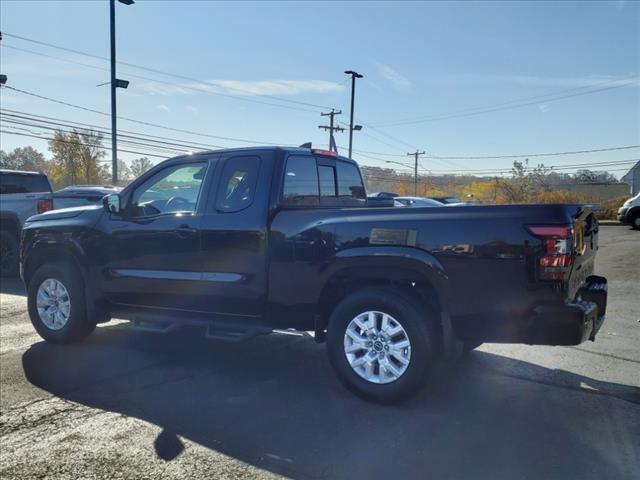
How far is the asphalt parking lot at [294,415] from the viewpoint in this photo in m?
3.20

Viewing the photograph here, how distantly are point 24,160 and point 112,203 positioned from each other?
3194 inches

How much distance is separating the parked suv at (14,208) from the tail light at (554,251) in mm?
9283

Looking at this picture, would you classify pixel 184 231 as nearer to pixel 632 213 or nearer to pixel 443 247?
pixel 443 247

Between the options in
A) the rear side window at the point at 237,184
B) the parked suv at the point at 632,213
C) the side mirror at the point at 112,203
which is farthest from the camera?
the parked suv at the point at 632,213

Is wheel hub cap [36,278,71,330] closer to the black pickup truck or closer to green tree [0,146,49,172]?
the black pickup truck

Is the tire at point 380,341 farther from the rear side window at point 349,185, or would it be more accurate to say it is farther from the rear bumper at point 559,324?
the rear side window at point 349,185

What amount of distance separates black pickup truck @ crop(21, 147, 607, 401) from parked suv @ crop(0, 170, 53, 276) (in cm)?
465

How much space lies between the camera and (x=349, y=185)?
597cm

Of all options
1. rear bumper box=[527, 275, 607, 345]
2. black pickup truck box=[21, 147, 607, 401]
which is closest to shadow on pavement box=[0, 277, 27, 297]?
black pickup truck box=[21, 147, 607, 401]

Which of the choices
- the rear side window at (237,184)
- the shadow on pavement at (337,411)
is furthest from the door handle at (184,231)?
the shadow on pavement at (337,411)

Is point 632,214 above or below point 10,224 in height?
above

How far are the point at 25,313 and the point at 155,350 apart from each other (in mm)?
2954

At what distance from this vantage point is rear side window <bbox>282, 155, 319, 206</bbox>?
4.87 metres

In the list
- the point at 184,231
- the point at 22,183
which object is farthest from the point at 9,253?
the point at 184,231
